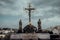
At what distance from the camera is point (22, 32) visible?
51.0 m

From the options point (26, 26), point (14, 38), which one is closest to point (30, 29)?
point (26, 26)

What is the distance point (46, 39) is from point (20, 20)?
25.0ft

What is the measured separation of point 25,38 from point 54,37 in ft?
24.2

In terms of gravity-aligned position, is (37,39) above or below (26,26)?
below

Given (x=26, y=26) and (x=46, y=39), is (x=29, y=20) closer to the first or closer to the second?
(x=26, y=26)

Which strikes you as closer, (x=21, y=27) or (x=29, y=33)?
(x=29, y=33)

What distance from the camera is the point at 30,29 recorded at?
4931cm

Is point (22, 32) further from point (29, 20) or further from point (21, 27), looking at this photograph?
point (29, 20)

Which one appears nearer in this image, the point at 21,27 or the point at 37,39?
the point at 37,39

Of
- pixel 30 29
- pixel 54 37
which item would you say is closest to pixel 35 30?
pixel 30 29

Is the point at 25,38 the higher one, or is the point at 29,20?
the point at 29,20

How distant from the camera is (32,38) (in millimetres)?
47031

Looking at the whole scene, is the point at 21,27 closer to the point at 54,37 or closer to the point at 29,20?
the point at 29,20

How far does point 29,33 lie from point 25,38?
4.68 ft
